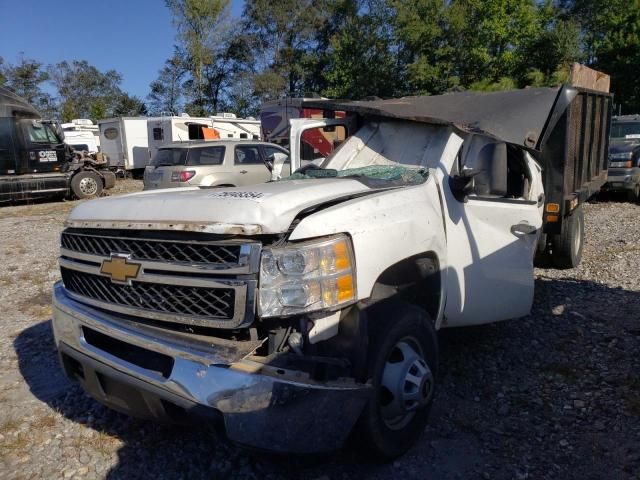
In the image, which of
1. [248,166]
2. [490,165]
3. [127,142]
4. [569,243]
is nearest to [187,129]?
[127,142]

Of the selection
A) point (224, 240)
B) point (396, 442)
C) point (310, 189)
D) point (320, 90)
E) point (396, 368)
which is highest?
point (320, 90)

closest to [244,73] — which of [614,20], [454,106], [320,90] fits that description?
[320,90]

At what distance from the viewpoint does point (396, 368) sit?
2738mm

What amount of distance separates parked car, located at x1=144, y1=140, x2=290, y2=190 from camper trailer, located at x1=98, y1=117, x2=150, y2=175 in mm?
14010

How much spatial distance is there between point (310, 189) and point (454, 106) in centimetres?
226

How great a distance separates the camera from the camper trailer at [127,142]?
81.1 feet

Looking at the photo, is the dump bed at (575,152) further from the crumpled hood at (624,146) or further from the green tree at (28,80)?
the green tree at (28,80)

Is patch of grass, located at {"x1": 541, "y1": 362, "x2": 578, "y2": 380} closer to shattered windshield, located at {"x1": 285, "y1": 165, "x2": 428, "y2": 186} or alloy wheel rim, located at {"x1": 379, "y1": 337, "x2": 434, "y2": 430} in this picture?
alloy wheel rim, located at {"x1": 379, "y1": 337, "x2": 434, "y2": 430}

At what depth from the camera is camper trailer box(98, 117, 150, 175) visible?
24719mm

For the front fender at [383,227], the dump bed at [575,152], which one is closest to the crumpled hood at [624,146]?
the dump bed at [575,152]

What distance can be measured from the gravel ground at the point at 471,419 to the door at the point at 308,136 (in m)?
2.10

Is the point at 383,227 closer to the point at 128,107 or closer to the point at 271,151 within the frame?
the point at 271,151

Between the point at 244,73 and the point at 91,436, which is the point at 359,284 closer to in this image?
the point at 91,436

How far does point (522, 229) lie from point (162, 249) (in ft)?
9.24
